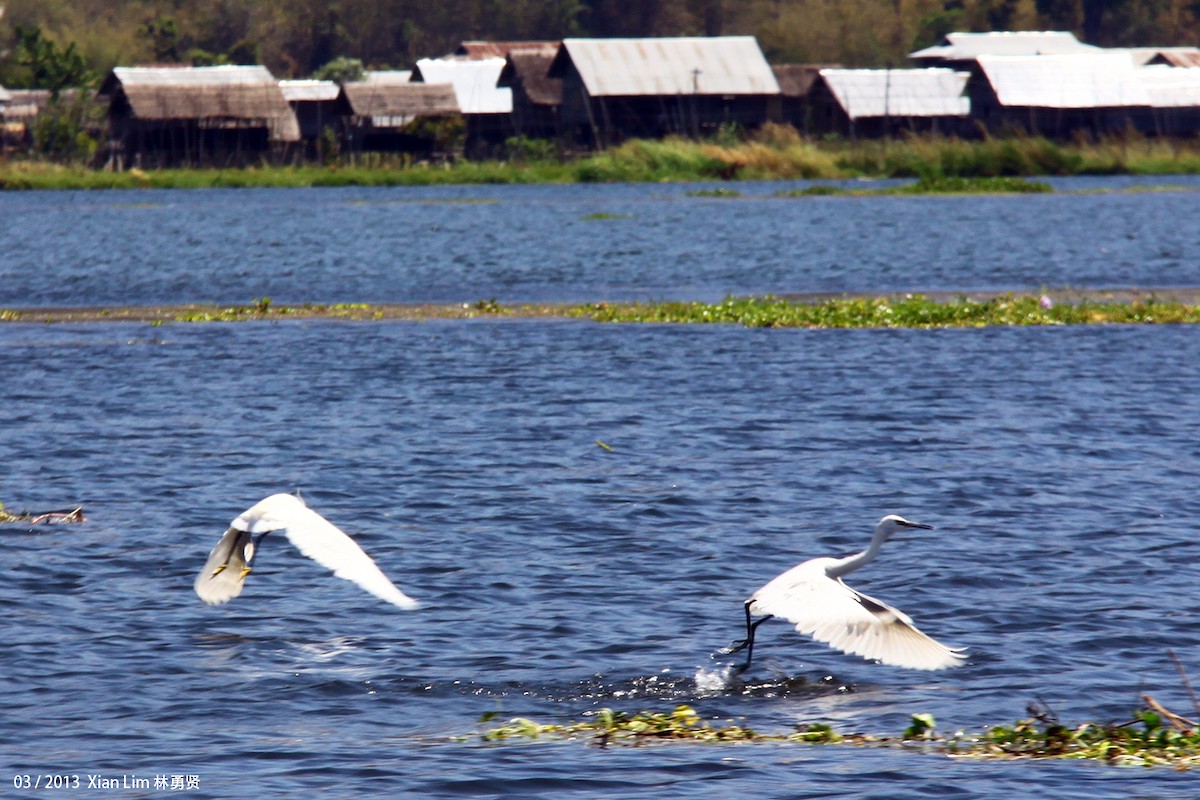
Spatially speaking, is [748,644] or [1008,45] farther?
[1008,45]

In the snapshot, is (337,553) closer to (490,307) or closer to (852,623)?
(852,623)

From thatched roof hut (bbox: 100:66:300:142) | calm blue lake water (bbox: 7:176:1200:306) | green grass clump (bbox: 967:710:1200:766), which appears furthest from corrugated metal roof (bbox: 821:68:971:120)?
green grass clump (bbox: 967:710:1200:766)

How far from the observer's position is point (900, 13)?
14375 centimetres

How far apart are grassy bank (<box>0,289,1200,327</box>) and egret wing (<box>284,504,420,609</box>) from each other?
55.4ft

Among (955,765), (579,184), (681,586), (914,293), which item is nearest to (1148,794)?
(955,765)

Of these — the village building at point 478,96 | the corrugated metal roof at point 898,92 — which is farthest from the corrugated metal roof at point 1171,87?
the village building at point 478,96

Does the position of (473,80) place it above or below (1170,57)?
below

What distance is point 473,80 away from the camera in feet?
304

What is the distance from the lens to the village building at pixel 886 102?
8744cm

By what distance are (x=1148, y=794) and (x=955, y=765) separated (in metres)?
0.92

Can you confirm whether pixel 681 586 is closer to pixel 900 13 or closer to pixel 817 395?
pixel 817 395

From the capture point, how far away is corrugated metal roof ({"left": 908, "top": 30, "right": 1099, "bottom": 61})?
358ft

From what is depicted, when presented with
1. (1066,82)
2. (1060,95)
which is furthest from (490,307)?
(1066,82)

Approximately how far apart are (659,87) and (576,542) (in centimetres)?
7284
